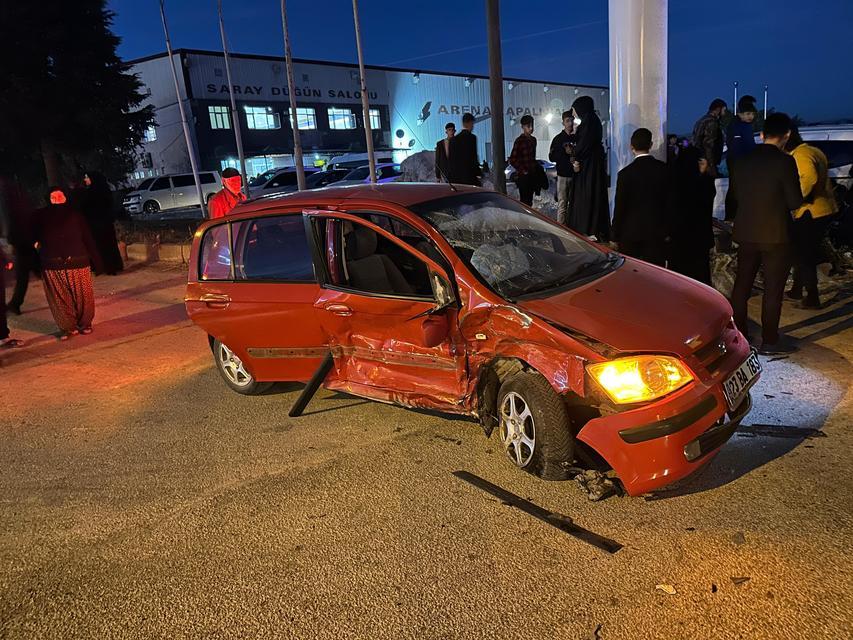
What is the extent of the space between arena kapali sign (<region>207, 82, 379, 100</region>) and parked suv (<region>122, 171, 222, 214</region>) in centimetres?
1368

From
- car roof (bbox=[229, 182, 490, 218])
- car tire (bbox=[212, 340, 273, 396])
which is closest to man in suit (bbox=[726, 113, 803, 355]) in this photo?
car roof (bbox=[229, 182, 490, 218])

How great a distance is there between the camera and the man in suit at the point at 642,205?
5.72 metres

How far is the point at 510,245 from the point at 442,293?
0.70 meters

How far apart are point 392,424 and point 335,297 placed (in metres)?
1.00

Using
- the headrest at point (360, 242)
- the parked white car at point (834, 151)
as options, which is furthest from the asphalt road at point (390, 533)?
the parked white car at point (834, 151)

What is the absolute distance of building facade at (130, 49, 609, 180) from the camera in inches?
1510

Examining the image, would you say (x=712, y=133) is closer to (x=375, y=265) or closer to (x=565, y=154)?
(x=565, y=154)

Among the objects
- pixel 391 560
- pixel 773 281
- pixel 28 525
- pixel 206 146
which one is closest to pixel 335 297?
pixel 391 560

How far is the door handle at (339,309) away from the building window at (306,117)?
1623 inches

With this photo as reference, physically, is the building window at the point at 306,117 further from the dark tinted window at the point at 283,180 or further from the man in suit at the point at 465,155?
the man in suit at the point at 465,155

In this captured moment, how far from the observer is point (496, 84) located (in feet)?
25.6

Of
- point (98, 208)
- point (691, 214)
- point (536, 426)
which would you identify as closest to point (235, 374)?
point (536, 426)

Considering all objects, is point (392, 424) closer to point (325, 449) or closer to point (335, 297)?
point (325, 449)

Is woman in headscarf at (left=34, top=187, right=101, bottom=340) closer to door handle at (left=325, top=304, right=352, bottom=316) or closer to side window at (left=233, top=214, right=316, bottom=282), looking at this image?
side window at (left=233, top=214, right=316, bottom=282)
